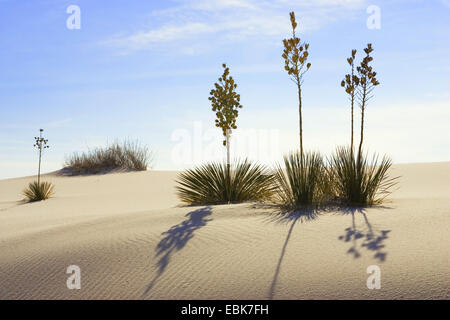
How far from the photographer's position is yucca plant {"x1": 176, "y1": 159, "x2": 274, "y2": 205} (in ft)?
26.8

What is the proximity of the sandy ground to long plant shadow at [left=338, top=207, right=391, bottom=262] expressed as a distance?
0.4 inches

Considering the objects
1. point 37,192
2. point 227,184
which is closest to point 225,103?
point 227,184

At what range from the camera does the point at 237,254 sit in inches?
186

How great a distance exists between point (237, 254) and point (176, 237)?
3.23ft

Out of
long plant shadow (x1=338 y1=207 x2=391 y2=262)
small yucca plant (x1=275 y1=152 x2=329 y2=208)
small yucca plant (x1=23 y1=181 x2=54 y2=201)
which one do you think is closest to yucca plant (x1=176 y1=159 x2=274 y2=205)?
small yucca plant (x1=275 y1=152 x2=329 y2=208)

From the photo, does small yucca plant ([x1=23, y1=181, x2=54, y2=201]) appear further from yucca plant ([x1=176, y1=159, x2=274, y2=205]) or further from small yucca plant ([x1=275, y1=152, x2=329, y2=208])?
small yucca plant ([x1=275, y1=152, x2=329, y2=208])

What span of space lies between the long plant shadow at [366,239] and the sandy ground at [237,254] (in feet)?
0.03

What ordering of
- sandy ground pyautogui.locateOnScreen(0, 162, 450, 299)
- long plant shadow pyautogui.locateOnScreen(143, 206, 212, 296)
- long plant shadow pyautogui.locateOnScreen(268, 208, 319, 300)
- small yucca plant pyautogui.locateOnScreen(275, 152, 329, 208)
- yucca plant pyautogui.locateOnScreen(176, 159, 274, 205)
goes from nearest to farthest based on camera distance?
sandy ground pyautogui.locateOnScreen(0, 162, 450, 299)
long plant shadow pyautogui.locateOnScreen(143, 206, 212, 296)
long plant shadow pyautogui.locateOnScreen(268, 208, 319, 300)
small yucca plant pyautogui.locateOnScreen(275, 152, 329, 208)
yucca plant pyautogui.locateOnScreen(176, 159, 274, 205)

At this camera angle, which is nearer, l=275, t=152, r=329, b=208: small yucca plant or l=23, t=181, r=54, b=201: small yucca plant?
l=275, t=152, r=329, b=208: small yucca plant

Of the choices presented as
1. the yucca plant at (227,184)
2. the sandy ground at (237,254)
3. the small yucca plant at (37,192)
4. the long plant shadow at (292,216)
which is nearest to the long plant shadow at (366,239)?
the sandy ground at (237,254)

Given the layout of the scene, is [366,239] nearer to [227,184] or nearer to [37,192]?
[227,184]

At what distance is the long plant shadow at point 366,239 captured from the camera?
448 centimetres
